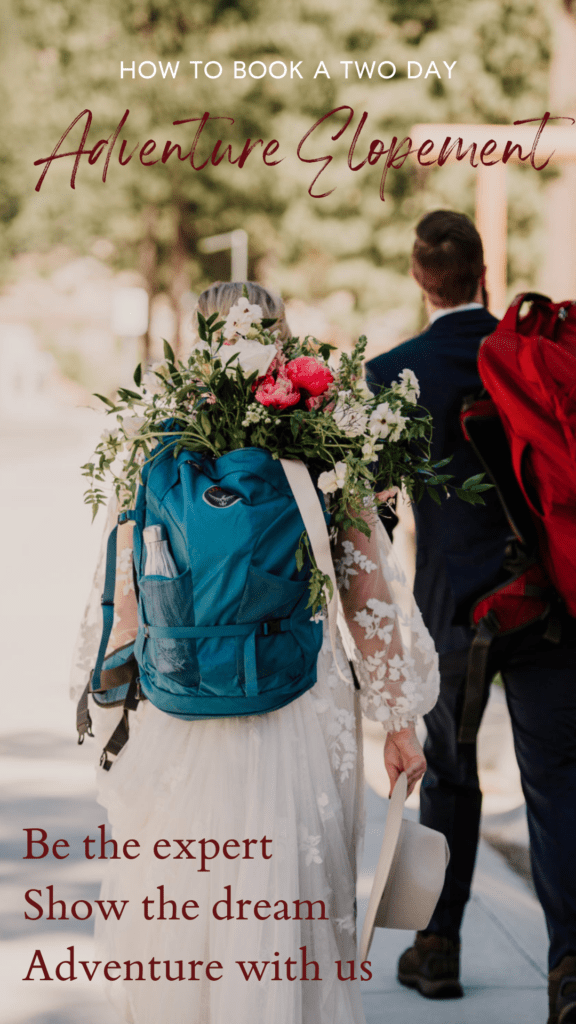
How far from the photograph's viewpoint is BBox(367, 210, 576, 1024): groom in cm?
293

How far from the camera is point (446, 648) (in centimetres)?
315

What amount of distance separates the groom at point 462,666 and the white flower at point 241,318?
2.05 ft

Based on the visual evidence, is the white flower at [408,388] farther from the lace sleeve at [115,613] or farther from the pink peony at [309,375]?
the lace sleeve at [115,613]

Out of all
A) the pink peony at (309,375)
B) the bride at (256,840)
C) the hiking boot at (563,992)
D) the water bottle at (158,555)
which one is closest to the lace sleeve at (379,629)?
the bride at (256,840)

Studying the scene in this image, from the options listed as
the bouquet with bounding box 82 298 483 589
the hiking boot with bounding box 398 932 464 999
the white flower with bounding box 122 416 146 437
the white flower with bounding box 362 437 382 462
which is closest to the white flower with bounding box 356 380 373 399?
the bouquet with bounding box 82 298 483 589

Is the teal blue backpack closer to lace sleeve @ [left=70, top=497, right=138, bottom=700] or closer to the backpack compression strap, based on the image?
the backpack compression strap

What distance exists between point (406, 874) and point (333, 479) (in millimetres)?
794

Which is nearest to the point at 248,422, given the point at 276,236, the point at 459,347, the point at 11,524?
the point at 459,347

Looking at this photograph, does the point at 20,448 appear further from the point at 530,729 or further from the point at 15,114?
the point at 530,729

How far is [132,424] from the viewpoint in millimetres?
2305

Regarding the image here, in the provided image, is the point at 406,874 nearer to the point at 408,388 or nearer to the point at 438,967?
the point at 408,388

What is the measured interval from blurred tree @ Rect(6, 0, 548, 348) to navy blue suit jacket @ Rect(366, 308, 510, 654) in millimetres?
16819

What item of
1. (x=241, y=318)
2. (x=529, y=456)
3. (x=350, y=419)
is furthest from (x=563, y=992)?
(x=241, y=318)

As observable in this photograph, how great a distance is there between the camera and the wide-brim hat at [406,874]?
2219mm
